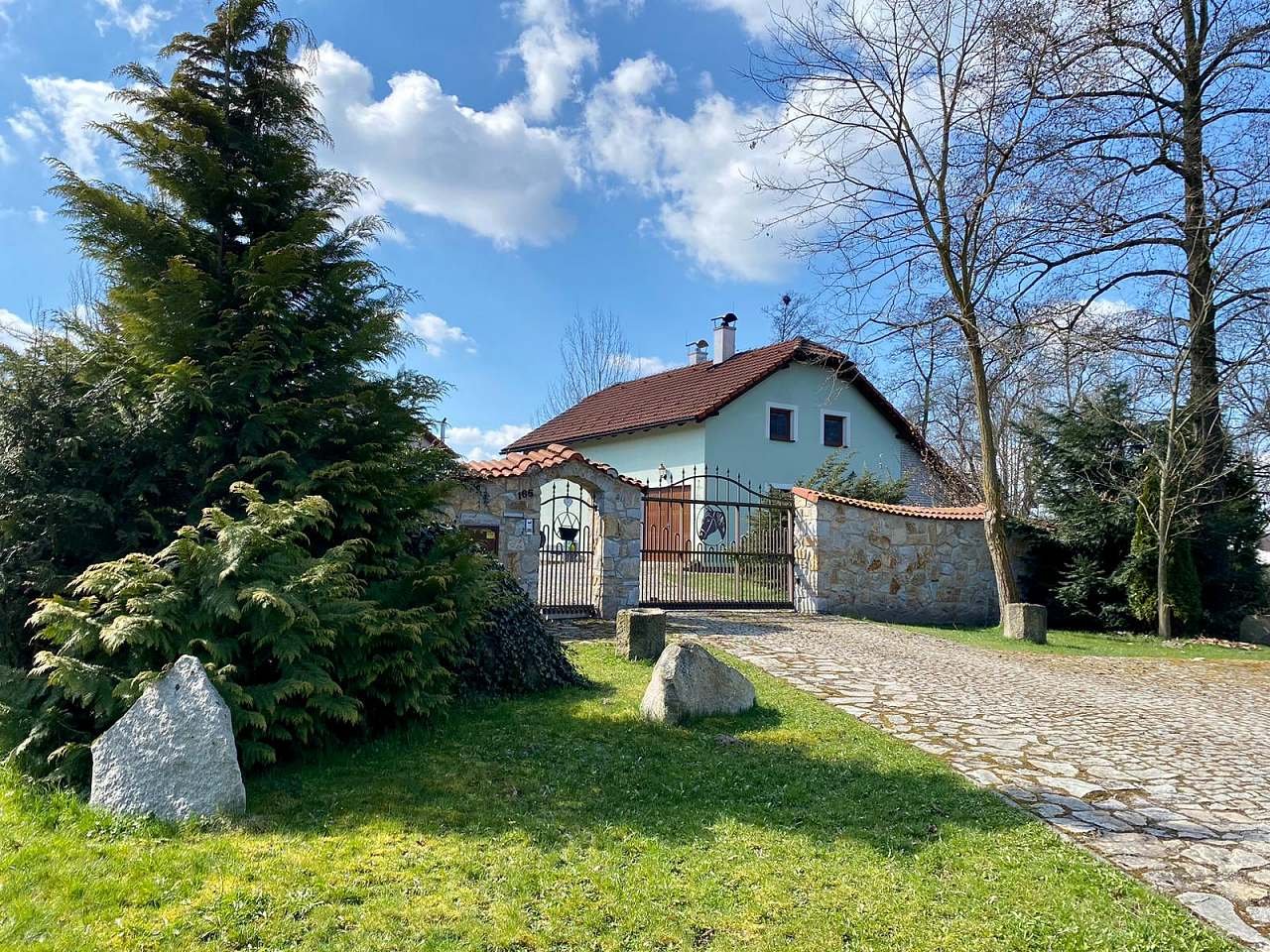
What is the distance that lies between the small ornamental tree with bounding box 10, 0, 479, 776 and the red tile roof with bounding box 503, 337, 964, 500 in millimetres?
16373

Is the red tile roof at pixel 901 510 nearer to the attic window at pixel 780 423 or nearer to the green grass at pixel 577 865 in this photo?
the green grass at pixel 577 865

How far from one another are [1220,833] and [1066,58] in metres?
12.5

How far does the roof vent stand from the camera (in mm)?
26656

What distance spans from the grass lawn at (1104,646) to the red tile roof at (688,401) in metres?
9.38

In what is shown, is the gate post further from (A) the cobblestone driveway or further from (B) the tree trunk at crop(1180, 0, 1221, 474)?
(B) the tree trunk at crop(1180, 0, 1221, 474)

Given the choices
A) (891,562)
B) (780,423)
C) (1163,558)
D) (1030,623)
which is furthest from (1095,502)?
(780,423)

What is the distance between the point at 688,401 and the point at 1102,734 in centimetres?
1878

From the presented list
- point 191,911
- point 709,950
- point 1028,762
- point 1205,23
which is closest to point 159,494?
point 191,911

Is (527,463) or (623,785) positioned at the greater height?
(527,463)

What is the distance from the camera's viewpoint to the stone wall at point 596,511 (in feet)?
36.5

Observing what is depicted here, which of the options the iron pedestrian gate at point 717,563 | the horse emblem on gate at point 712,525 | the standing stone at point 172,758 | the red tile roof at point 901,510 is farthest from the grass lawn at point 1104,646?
the standing stone at point 172,758

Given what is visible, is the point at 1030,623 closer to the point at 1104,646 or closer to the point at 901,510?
the point at 1104,646

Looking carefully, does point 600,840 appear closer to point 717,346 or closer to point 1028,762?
point 1028,762

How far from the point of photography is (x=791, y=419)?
24.9m
